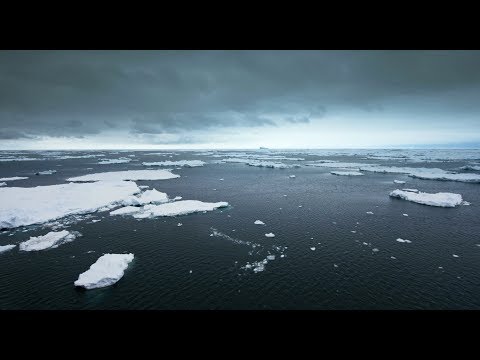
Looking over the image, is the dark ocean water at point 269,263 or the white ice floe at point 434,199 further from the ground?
the white ice floe at point 434,199

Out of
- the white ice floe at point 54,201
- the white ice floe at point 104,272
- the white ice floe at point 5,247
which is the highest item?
the white ice floe at point 54,201

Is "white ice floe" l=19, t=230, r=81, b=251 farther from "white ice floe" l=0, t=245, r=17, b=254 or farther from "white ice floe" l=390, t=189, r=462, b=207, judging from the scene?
A: "white ice floe" l=390, t=189, r=462, b=207

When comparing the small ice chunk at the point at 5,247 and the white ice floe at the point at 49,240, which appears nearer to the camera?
the small ice chunk at the point at 5,247

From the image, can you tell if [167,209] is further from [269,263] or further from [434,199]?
[434,199]

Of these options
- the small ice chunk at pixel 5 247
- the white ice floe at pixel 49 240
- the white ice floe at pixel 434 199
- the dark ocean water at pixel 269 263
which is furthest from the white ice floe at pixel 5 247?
the white ice floe at pixel 434 199

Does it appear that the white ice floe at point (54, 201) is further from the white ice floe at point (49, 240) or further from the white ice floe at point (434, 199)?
the white ice floe at point (434, 199)

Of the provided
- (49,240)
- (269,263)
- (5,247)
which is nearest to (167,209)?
(49,240)
